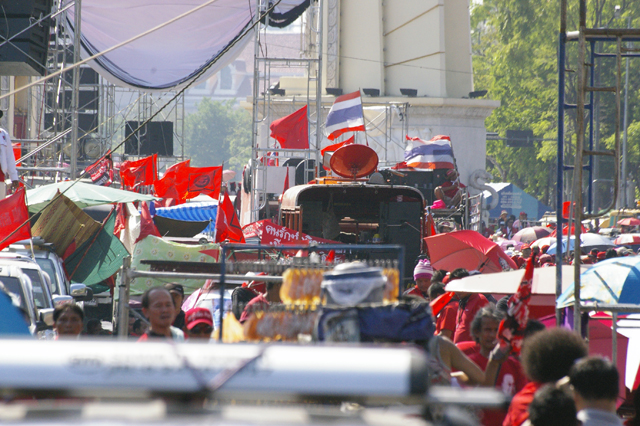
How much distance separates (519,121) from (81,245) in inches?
1385

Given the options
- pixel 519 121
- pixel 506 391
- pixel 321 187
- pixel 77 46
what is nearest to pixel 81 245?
pixel 321 187

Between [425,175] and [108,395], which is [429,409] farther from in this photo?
[425,175]

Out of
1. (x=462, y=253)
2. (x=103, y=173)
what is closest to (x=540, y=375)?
(x=462, y=253)

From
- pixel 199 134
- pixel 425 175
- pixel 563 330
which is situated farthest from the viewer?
pixel 199 134

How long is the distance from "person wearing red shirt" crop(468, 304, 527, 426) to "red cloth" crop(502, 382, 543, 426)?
84 centimetres

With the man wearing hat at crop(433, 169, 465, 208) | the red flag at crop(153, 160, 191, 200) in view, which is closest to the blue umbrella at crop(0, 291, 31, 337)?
the red flag at crop(153, 160, 191, 200)

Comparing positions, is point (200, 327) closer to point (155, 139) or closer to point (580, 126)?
point (580, 126)

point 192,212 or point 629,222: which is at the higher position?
point 192,212

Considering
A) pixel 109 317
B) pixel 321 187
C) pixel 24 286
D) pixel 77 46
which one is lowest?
pixel 109 317

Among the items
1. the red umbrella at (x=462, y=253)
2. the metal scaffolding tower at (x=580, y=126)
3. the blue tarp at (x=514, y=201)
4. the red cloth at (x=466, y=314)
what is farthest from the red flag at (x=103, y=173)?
the blue tarp at (x=514, y=201)

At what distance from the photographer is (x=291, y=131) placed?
A: 60.9 ft

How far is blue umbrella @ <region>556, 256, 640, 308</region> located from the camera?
17.6 ft

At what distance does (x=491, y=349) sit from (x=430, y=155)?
A: 52.9 feet

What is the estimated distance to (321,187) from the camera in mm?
11484
